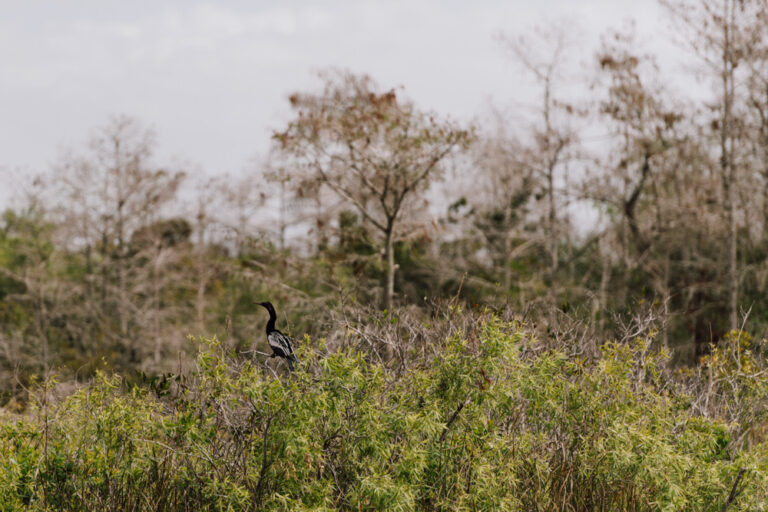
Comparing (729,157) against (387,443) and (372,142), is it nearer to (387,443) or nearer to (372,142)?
(372,142)

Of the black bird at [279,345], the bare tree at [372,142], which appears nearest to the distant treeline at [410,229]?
the bare tree at [372,142]

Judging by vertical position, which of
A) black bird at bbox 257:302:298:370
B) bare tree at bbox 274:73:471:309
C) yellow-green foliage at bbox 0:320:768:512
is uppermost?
bare tree at bbox 274:73:471:309

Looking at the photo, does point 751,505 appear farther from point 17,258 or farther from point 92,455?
point 17,258

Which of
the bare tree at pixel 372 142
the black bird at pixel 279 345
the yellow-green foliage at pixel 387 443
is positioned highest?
the bare tree at pixel 372 142

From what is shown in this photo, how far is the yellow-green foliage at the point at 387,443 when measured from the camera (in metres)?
6.00

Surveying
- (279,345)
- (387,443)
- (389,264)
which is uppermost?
(389,264)

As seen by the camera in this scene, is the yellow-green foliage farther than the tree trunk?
No

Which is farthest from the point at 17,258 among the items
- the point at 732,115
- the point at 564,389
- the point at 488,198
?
the point at 564,389

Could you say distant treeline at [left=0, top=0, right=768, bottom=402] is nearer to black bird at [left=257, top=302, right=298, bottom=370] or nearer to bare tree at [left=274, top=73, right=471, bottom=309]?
bare tree at [left=274, top=73, right=471, bottom=309]

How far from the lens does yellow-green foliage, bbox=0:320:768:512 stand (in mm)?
6004

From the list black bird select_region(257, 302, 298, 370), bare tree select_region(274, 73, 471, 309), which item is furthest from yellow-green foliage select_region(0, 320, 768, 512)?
bare tree select_region(274, 73, 471, 309)

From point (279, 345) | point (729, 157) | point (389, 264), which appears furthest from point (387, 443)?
point (729, 157)

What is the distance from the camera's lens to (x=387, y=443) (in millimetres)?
6109

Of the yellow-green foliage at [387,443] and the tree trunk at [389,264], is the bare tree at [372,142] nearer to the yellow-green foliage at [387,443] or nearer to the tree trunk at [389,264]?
the tree trunk at [389,264]
